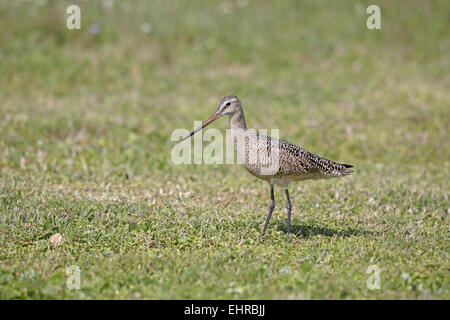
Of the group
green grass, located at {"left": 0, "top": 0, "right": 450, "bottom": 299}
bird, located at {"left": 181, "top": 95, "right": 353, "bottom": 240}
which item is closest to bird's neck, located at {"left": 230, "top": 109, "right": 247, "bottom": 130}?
bird, located at {"left": 181, "top": 95, "right": 353, "bottom": 240}

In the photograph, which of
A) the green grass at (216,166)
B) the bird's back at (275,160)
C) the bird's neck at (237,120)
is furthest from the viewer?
the bird's neck at (237,120)

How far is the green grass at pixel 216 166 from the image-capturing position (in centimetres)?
511

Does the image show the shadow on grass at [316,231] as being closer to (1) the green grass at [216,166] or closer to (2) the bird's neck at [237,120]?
(1) the green grass at [216,166]

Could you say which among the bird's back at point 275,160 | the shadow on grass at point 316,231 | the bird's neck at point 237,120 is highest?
the bird's neck at point 237,120

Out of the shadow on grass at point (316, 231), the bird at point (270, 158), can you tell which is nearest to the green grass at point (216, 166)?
the shadow on grass at point (316, 231)

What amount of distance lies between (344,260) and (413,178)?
392 cm

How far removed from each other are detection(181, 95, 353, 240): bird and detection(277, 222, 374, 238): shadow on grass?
274 mm

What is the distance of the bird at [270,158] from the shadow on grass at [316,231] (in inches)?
10.8

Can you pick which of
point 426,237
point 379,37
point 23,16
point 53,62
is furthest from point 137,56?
point 426,237

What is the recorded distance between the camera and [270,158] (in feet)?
19.7

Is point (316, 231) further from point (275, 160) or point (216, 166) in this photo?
point (216, 166)

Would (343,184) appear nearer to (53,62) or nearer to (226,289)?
(226,289)

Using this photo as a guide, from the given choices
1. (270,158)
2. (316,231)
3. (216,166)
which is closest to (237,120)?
(270,158)

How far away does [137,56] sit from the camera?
13.4m
